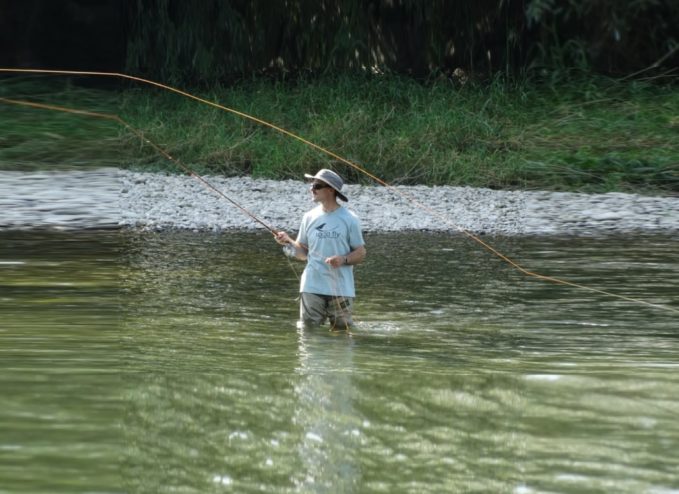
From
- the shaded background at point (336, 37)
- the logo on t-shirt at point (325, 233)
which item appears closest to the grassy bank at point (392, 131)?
the shaded background at point (336, 37)

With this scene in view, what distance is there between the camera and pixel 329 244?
7.81 meters

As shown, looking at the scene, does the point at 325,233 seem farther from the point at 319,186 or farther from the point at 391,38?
the point at 391,38

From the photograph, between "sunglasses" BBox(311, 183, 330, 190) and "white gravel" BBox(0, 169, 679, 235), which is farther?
"white gravel" BBox(0, 169, 679, 235)

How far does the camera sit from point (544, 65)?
739 inches

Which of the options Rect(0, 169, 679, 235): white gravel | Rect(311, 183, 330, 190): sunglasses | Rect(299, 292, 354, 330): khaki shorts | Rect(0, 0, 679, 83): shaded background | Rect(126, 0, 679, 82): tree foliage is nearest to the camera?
Rect(311, 183, 330, 190): sunglasses

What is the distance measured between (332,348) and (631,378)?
5.72 ft

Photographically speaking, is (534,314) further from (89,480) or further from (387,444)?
(89,480)

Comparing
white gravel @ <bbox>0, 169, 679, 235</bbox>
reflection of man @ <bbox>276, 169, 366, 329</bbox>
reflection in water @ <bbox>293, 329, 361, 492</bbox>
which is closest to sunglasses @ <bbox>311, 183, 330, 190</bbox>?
reflection of man @ <bbox>276, 169, 366, 329</bbox>

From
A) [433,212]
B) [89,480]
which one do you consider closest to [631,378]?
[89,480]

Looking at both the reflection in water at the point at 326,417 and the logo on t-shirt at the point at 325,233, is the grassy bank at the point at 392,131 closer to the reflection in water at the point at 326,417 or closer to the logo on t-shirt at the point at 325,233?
the logo on t-shirt at the point at 325,233

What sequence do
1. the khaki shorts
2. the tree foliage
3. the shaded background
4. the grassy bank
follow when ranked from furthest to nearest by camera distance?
the tree foliage → the shaded background → the grassy bank → the khaki shorts

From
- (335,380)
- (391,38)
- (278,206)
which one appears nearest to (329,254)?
(335,380)

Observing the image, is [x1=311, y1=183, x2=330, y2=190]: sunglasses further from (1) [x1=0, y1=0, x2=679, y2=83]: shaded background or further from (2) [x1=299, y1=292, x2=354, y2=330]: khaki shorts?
(1) [x1=0, y1=0, x2=679, y2=83]: shaded background

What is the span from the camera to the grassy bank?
15547mm
